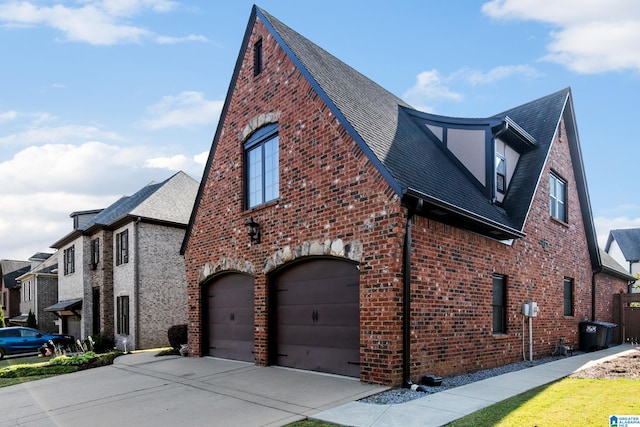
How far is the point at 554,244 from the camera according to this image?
14.7m

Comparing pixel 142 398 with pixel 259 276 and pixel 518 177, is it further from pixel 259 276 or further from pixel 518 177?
pixel 518 177

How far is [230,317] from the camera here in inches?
523

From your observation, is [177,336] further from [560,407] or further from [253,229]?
[560,407]

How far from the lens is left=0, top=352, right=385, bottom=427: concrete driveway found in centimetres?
724

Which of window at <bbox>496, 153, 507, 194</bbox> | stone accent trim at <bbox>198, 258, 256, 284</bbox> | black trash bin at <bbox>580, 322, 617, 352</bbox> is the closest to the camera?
stone accent trim at <bbox>198, 258, 256, 284</bbox>

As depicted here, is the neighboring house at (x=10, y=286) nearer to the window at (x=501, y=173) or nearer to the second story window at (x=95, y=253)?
the second story window at (x=95, y=253)

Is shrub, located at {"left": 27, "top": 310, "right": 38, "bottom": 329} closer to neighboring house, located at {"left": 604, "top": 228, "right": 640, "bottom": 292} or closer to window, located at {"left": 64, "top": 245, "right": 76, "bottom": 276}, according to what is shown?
window, located at {"left": 64, "top": 245, "right": 76, "bottom": 276}

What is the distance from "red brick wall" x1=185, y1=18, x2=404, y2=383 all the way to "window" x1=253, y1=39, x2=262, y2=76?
0.69ft

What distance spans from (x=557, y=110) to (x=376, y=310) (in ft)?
35.5

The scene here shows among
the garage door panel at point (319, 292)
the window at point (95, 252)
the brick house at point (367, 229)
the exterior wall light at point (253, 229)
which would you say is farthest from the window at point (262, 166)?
the window at point (95, 252)

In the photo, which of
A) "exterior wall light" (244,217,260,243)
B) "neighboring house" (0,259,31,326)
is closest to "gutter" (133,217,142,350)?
"exterior wall light" (244,217,260,243)

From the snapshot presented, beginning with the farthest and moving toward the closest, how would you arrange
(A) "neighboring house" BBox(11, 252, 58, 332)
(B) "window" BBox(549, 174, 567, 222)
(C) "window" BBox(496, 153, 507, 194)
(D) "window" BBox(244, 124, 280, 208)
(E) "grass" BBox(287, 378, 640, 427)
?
(A) "neighboring house" BBox(11, 252, 58, 332) → (B) "window" BBox(549, 174, 567, 222) → (C) "window" BBox(496, 153, 507, 194) → (D) "window" BBox(244, 124, 280, 208) → (E) "grass" BBox(287, 378, 640, 427)

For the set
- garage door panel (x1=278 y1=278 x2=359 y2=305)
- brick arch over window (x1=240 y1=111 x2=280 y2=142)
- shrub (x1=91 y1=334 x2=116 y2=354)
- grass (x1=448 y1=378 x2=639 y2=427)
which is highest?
brick arch over window (x1=240 y1=111 x2=280 y2=142)

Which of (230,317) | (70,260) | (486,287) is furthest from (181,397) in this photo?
(70,260)
